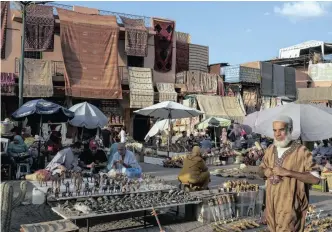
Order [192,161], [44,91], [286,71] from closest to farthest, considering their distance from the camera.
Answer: [192,161] < [44,91] < [286,71]

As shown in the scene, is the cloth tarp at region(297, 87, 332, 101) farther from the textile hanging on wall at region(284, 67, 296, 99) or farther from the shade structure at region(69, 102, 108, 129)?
the shade structure at region(69, 102, 108, 129)

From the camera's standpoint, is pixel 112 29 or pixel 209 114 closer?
pixel 112 29

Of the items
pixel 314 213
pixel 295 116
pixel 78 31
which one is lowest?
pixel 314 213

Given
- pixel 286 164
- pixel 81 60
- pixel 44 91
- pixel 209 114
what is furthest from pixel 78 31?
pixel 286 164

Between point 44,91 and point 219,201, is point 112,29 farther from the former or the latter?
point 219,201

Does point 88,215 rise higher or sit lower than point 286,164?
lower

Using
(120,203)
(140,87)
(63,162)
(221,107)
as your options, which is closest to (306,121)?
(120,203)

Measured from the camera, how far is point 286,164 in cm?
338

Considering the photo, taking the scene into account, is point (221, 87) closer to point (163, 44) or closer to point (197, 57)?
point (197, 57)

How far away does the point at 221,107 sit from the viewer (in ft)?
81.1

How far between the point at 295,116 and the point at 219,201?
3.29 metres

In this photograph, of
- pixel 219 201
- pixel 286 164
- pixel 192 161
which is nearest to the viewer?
pixel 286 164

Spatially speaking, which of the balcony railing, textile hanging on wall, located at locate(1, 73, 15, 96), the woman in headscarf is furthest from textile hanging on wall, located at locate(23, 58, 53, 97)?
the woman in headscarf

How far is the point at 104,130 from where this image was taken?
1630 cm
